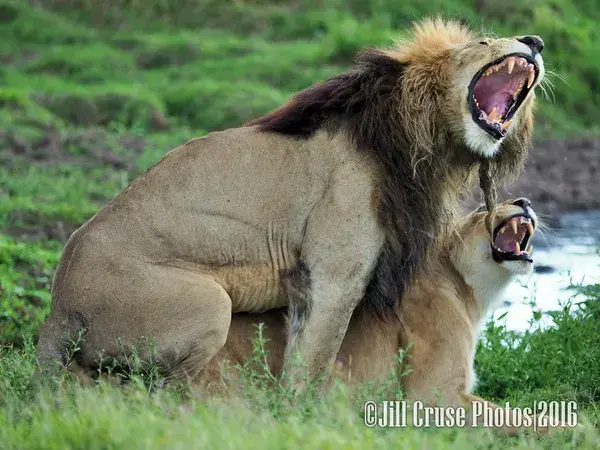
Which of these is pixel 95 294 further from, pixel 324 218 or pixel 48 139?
pixel 48 139

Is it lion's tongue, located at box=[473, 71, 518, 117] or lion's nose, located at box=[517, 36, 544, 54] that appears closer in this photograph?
lion's nose, located at box=[517, 36, 544, 54]

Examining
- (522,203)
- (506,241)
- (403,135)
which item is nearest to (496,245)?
(506,241)

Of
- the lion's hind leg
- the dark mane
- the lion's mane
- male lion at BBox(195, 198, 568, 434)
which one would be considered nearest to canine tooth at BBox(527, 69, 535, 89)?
the lion's mane

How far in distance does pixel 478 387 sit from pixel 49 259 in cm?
317

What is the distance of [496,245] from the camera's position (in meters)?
5.95

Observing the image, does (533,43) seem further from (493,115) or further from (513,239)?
(513,239)

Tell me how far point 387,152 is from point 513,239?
3.45 ft

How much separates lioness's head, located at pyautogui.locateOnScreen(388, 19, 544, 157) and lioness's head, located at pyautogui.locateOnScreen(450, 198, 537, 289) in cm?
53

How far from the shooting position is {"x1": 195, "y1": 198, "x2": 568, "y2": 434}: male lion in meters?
5.45

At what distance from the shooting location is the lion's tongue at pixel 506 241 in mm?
5965

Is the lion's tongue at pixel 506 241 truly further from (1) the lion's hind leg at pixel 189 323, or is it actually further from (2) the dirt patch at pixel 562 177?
(2) the dirt patch at pixel 562 177

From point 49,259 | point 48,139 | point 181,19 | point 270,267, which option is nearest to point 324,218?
point 270,267

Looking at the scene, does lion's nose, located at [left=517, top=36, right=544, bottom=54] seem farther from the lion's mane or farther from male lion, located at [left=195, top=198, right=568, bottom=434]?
male lion, located at [left=195, top=198, right=568, bottom=434]

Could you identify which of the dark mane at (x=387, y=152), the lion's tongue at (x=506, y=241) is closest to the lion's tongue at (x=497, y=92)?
the dark mane at (x=387, y=152)
